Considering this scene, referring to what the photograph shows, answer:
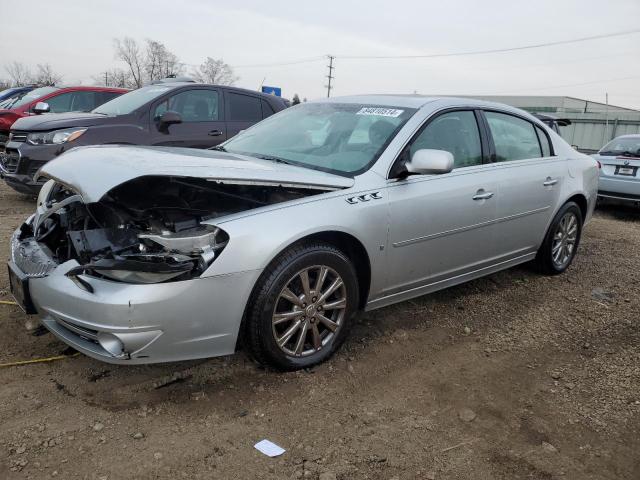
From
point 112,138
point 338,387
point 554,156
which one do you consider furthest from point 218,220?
point 112,138

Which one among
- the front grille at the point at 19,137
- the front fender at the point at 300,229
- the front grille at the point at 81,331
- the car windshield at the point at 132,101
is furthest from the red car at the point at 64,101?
the front fender at the point at 300,229

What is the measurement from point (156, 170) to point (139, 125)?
447 centimetres

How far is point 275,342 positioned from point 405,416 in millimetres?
774

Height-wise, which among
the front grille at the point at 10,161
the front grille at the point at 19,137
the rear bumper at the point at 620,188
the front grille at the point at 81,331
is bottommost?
the front grille at the point at 81,331

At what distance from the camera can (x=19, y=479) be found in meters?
2.10

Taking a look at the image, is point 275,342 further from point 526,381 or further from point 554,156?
point 554,156

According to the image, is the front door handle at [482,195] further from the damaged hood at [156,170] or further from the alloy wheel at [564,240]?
the alloy wheel at [564,240]

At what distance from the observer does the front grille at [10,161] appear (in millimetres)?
6574

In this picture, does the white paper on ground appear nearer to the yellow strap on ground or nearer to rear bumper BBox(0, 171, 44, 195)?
the yellow strap on ground

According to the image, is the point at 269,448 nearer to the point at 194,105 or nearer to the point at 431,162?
the point at 431,162

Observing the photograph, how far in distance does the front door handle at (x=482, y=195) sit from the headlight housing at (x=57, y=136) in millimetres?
4876

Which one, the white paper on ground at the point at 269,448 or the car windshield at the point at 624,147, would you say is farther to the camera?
the car windshield at the point at 624,147

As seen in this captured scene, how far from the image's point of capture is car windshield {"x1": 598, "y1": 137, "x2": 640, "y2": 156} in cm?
854

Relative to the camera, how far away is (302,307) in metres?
2.93
